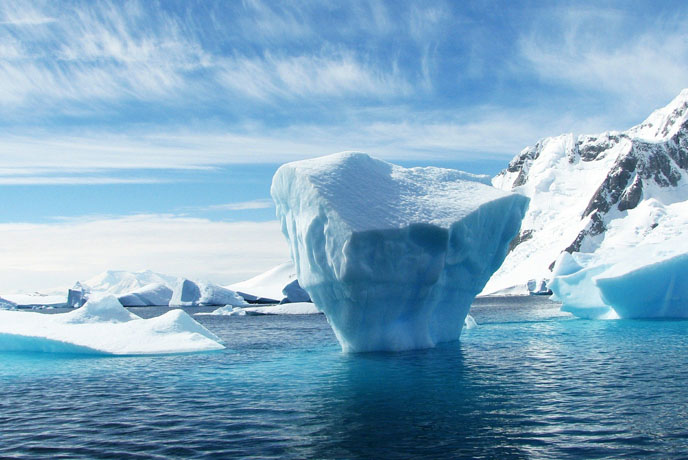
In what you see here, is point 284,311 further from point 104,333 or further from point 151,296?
point 104,333

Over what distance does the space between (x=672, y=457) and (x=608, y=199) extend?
169m

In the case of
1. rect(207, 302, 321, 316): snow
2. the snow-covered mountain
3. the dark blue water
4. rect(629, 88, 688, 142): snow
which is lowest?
the dark blue water

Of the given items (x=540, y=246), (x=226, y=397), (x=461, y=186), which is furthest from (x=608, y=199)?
(x=226, y=397)

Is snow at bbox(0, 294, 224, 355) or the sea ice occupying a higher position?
the sea ice

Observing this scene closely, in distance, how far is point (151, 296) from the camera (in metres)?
94.3

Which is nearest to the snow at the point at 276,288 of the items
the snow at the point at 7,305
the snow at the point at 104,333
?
the snow at the point at 7,305

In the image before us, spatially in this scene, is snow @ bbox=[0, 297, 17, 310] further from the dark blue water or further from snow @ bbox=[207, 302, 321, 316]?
the dark blue water

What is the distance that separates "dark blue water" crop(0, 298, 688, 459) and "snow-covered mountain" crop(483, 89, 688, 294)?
399 feet

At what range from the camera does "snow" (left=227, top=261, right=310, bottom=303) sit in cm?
7306

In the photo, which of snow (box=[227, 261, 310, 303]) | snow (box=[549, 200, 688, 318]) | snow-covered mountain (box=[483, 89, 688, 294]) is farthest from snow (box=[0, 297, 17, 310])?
snow-covered mountain (box=[483, 89, 688, 294])

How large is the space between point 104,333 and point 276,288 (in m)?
95.5

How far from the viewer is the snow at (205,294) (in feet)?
268

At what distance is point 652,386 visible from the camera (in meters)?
13.3

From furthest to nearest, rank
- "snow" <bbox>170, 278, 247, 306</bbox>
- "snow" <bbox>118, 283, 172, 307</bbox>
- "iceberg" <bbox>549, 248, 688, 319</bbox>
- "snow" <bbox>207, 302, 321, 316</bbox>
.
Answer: "snow" <bbox>118, 283, 172, 307</bbox>, "snow" <bbox>170, 278, 247, 306</bbox>, "snow" <bbox>207, 302, 321, 316</bbox>, "iceberg" <bbox>549, 248, 688, 319</bbox>
